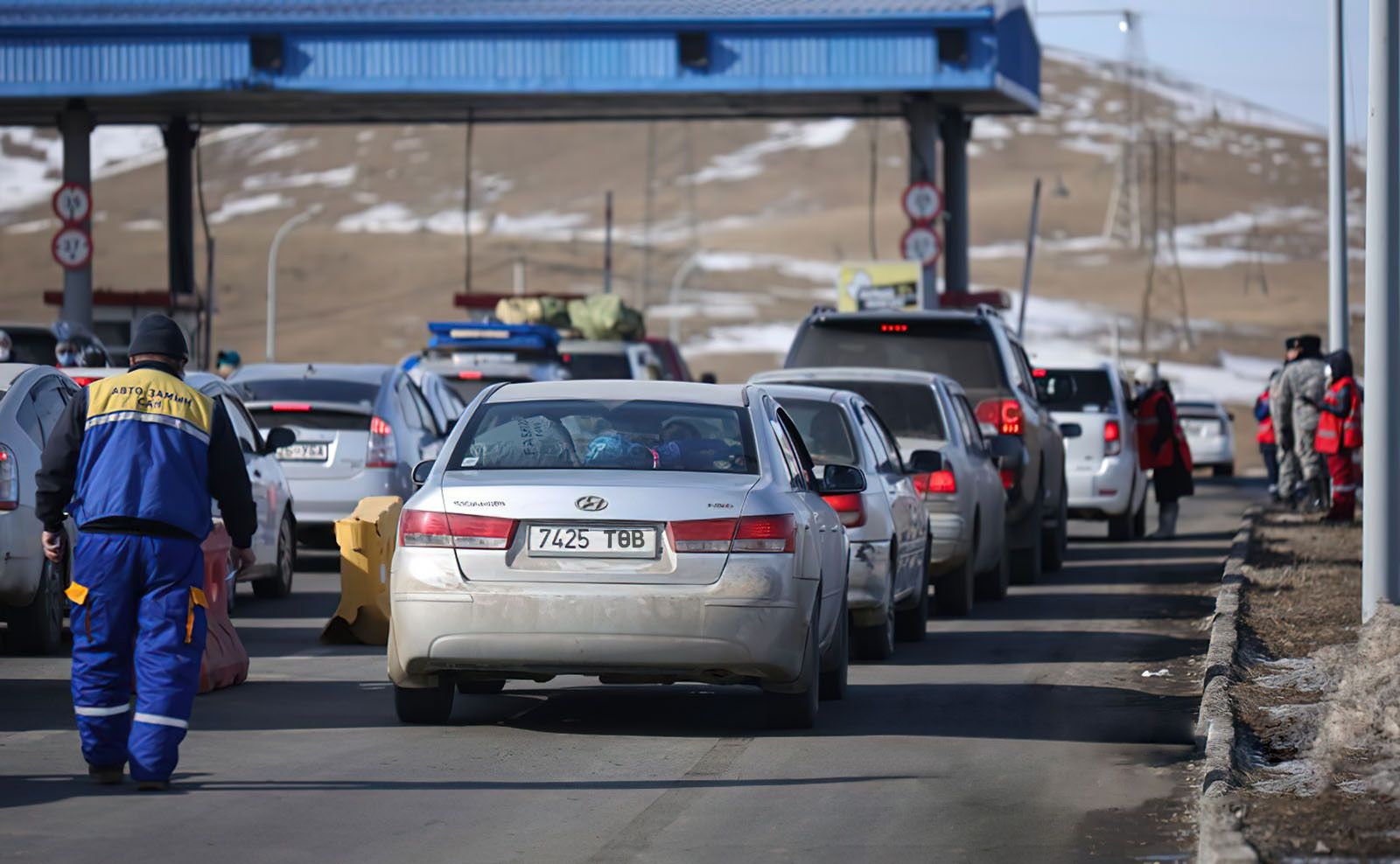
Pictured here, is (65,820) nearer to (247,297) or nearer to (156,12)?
(156,12)

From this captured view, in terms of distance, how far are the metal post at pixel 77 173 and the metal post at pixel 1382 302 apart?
2139cm

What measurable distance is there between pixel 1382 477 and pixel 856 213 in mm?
147987

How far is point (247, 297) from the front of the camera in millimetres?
100688

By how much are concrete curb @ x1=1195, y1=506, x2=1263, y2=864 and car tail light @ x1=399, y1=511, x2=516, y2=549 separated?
2.88m

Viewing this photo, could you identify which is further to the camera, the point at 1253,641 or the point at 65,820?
the point at 1253,641

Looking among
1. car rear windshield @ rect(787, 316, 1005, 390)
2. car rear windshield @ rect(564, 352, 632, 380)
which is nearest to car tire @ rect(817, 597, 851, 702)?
car rear windshield @ rect(787, 316, 1005, 390)

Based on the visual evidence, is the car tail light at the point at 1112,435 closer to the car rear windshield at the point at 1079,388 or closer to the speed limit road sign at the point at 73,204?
the car rear windshield at the point at 1079,388

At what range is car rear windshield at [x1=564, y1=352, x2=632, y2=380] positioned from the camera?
96.0 ft


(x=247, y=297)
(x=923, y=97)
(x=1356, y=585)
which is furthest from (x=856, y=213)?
(x=1356, y=585)

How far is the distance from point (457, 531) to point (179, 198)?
26.0m

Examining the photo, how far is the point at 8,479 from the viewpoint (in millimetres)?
12562

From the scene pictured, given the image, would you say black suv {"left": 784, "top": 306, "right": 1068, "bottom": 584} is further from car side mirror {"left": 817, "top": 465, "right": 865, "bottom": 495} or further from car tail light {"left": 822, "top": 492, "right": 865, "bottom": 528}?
car side mirror {"left": 817, "top": 465, "right": 865, "bottom": 495}

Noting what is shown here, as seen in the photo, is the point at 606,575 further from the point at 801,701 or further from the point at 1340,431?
the point at 1340,431

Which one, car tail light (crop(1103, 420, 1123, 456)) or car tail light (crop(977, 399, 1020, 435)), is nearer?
car tail light (crop(977, 399, 1020, 435))
